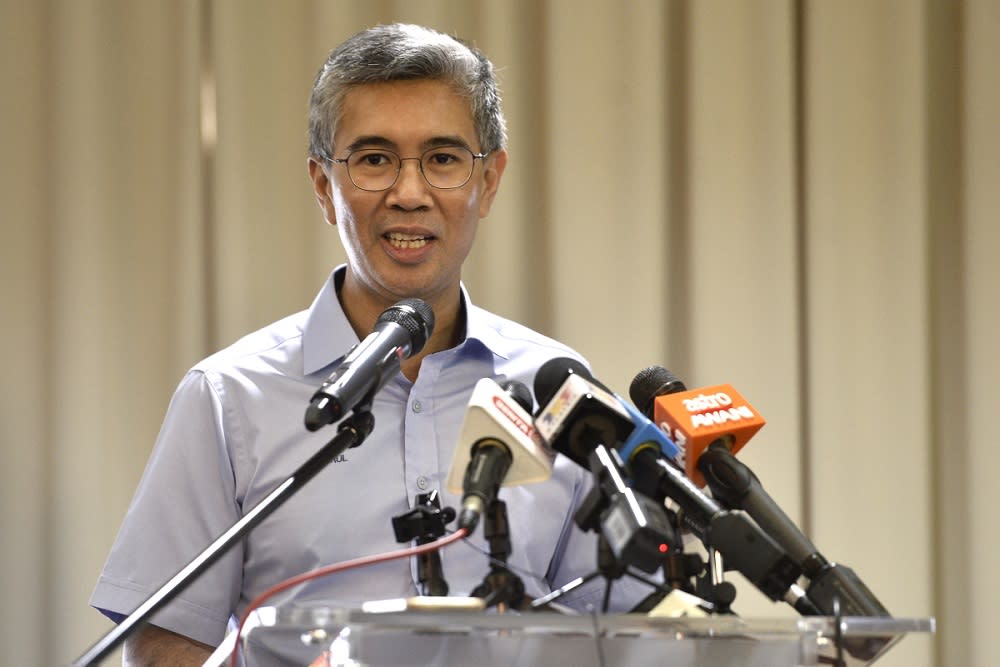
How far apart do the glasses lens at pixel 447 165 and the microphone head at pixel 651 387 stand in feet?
2.03

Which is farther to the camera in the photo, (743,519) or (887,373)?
(887,373)

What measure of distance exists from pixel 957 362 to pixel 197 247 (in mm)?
1927

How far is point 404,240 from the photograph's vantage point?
6.49 feet

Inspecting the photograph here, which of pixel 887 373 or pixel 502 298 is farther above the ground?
pixel 502 298

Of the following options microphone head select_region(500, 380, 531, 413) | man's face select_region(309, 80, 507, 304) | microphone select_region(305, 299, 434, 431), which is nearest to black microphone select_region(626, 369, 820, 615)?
microphone head select_region(500, 380, 531, 413)

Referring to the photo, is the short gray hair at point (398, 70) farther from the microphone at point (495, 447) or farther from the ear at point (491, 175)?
the microphone at point (495, 447)

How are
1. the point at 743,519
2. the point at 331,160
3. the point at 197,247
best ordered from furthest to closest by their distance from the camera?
the point at 197,247
the point at 331,160
the point at 743,519

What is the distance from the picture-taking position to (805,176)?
285cm

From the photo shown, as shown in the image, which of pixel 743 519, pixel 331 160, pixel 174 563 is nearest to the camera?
pixel 743 519

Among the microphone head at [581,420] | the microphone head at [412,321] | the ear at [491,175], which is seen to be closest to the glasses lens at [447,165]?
the ear at [491,175]

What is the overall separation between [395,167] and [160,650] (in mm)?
891

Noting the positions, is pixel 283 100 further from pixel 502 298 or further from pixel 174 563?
pixel 174 563

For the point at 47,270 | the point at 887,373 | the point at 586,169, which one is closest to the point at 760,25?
the point at 586,169

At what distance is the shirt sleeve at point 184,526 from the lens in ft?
6.00
